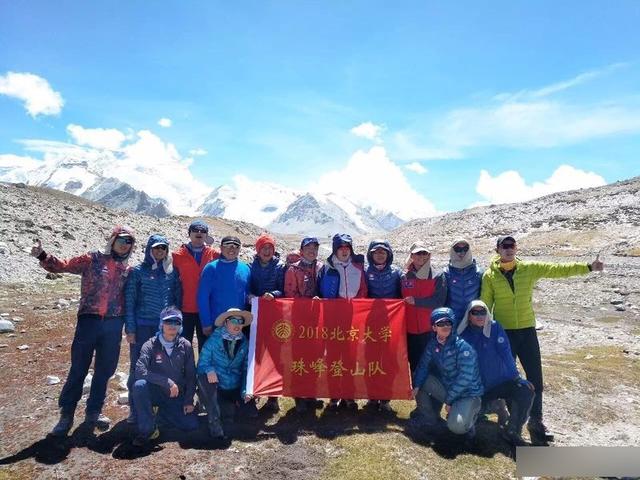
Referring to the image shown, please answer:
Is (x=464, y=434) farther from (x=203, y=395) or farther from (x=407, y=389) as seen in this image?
(x=203, y=395)

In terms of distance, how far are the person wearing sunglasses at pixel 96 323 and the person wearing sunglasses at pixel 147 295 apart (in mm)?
179

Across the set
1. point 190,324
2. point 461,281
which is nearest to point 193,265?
point 190,324

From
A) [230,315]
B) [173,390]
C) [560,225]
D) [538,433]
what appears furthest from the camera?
[560,225]

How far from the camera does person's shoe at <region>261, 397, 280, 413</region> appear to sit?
30.2 feet

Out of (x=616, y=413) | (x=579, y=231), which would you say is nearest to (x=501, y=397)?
(x=616, y=413)

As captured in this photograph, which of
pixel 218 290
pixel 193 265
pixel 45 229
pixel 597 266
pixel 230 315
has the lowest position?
pixel 230 315

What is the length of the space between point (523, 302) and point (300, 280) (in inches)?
171

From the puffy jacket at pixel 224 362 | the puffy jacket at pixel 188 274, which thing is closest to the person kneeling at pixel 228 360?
the puffy jacket at pixel 224 362

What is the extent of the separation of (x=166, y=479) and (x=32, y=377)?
6.10 metres

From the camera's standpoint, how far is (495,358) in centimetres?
820

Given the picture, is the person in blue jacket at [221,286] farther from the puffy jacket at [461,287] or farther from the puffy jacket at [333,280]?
the puffy jacket at [461,287]

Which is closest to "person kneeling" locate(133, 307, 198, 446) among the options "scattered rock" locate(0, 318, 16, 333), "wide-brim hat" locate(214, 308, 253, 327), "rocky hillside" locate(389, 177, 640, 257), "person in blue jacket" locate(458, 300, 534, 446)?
"wide-brim hat" locate(214, 308, 253, 327)

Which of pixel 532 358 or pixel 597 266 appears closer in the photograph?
pixel 597 266

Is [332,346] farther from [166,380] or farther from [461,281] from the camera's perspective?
[166,380]
